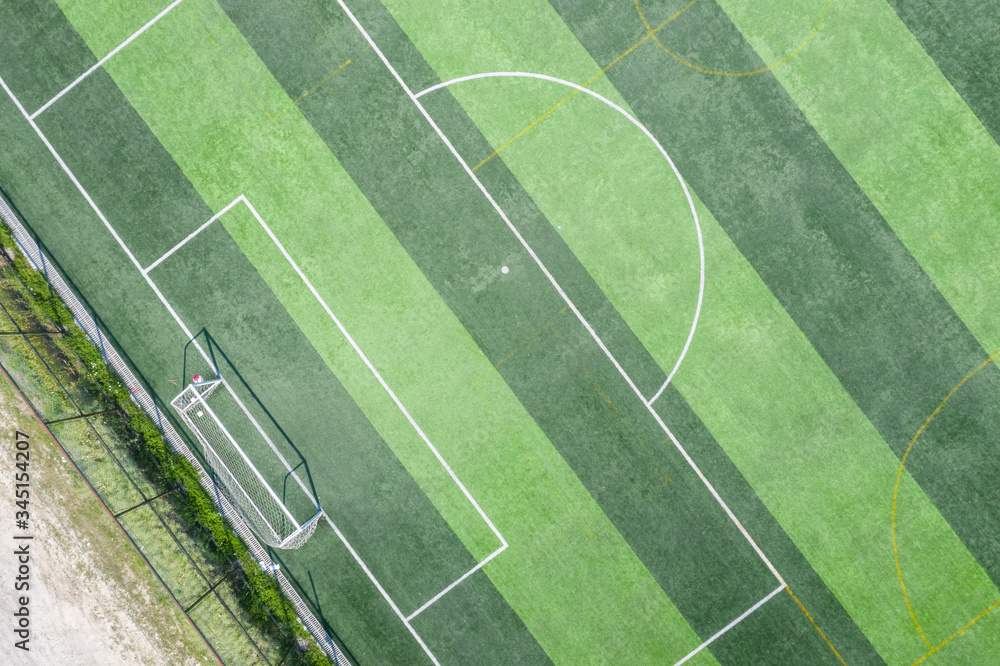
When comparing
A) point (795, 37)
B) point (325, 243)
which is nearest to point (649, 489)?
point (325, 243)

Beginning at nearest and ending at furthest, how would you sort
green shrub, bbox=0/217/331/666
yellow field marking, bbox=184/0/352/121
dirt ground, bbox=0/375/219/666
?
dirt ground, bbox=0/375/219/666, green shrub, bbox=0/217/331/666, yellow field marking, bbox=184/0/352/121

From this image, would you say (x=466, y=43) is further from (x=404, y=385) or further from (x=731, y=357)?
(x=731, y=357)

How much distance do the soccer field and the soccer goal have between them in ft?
0.69

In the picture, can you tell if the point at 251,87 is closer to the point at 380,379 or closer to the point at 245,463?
the point at 380,379

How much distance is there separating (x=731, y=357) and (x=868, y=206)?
4.67m

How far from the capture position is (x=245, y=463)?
1559 centimetres

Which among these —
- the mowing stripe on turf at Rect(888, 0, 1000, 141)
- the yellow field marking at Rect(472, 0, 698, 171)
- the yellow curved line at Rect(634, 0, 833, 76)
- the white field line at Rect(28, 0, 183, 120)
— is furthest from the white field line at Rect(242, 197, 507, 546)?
the mowing stripe on turf at Rect(888, 0, 1000, 141)

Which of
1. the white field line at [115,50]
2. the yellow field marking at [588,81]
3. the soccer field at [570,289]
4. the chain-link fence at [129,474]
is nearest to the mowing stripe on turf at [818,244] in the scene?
the soccer field at [570,289]

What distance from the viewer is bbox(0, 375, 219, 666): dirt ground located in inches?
600

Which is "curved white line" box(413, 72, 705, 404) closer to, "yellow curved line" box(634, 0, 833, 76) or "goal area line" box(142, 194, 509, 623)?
"yellow curved line" box(634, 0, 833, 76)

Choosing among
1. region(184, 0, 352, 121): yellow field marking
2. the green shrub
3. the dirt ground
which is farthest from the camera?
region(184, 0, 352, 121): yellow field marking

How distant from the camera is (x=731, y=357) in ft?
50.8

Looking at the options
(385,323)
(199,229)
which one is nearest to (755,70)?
(385,323)

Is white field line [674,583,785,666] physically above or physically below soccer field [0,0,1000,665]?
below
